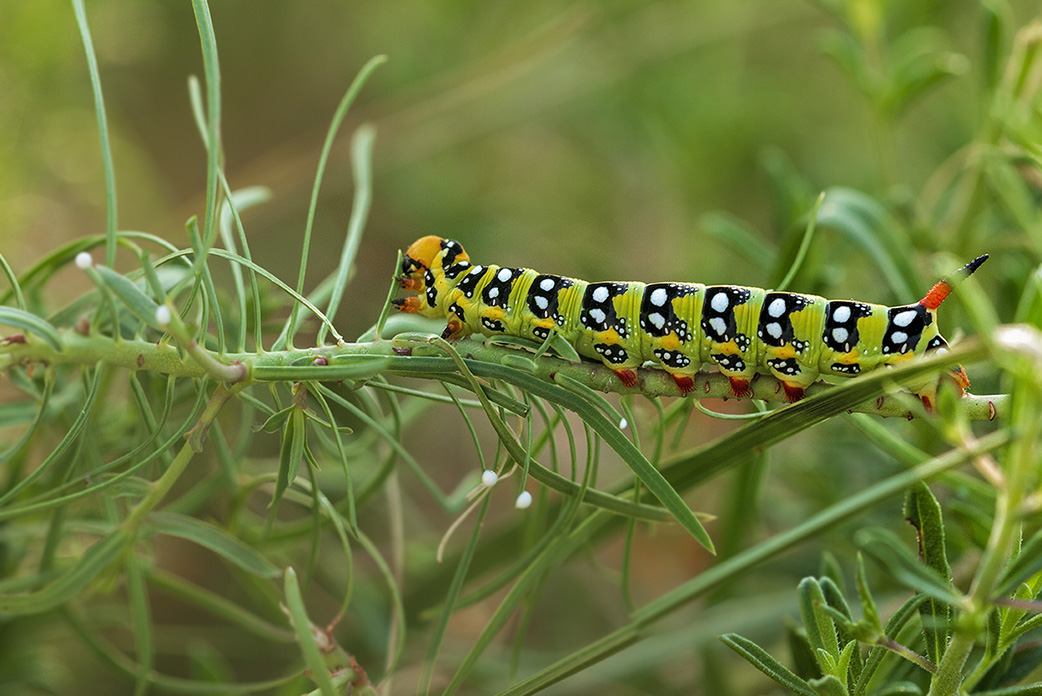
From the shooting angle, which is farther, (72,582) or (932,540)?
(72,582)

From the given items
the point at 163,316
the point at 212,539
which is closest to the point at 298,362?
the point at 163,316

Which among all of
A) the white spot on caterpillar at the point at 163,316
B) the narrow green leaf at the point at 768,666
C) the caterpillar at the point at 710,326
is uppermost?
the caterpillar at the point at 710,326

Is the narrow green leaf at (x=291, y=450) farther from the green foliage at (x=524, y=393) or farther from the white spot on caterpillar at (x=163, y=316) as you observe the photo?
the white spot on caterpillar at (x=163, y=316)

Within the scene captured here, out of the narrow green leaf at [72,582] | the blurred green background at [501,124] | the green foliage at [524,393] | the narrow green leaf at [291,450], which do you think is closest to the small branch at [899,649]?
the green foliage at [524,393]

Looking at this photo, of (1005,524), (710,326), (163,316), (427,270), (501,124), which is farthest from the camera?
(501,124)

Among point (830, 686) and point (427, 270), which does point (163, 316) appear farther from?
point (830, 686)

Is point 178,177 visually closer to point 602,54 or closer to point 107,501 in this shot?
point 602,54

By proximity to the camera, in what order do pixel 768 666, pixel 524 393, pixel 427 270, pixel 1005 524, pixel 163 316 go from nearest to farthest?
pixel 1005 524 → pixel 163 316 → pixel 768 666 → pixel 524 393 → pixel 427 270
